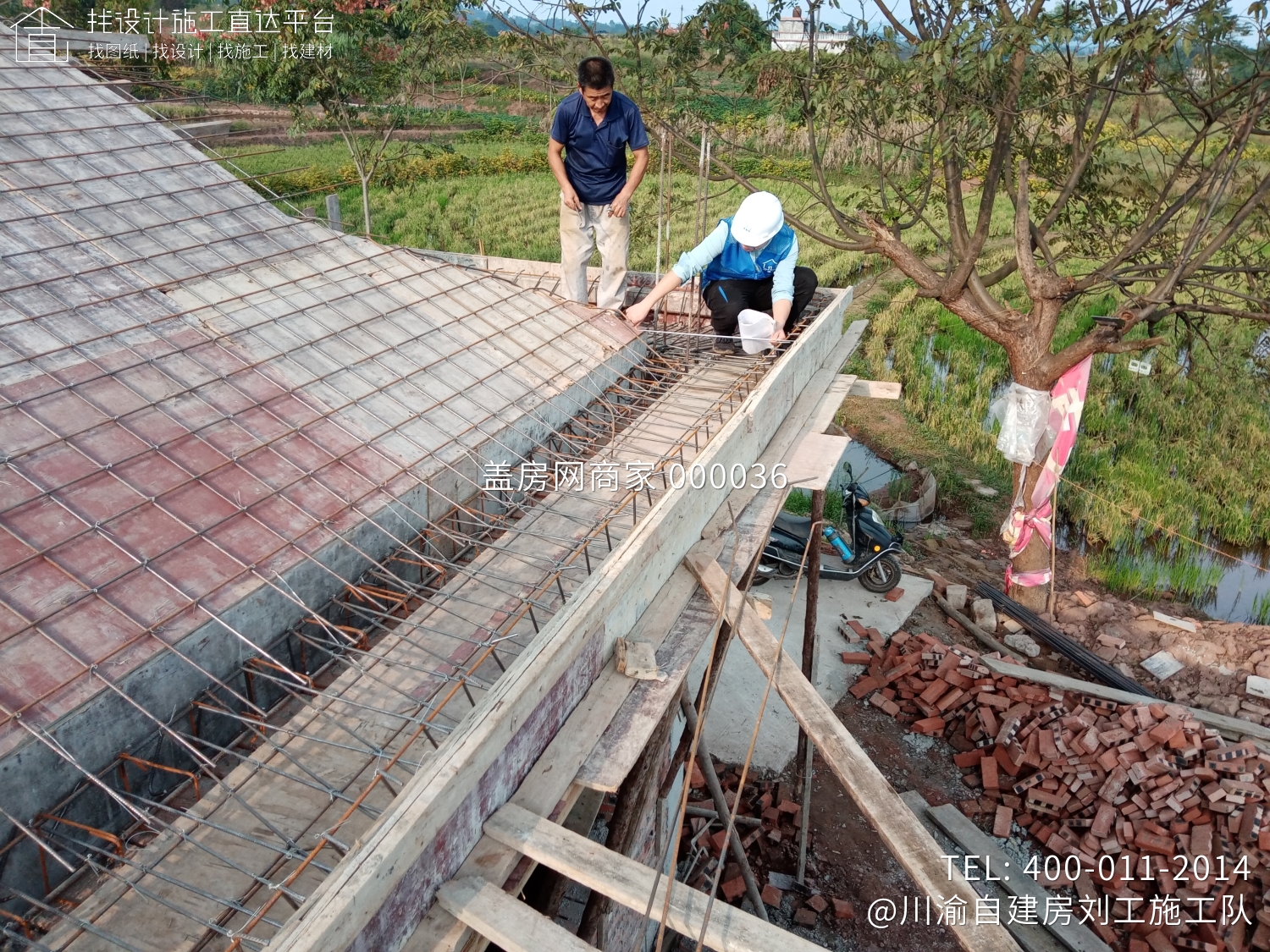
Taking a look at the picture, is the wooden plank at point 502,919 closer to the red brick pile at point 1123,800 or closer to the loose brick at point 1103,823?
the red brick pile at point 1123,800

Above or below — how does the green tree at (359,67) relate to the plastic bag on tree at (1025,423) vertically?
above

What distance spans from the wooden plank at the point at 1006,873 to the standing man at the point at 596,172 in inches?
148

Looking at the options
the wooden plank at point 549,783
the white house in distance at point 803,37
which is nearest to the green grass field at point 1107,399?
the white house in distance at point 803,37

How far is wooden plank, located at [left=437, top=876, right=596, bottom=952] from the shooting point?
1.99 metres

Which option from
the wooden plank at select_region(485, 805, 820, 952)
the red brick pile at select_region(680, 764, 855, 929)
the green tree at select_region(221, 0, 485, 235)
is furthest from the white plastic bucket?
the green tree at select_region(221, 0, 485, 235)

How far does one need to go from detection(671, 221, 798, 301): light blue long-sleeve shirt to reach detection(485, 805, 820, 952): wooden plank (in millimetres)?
3291

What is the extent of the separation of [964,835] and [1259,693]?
251 centimetres

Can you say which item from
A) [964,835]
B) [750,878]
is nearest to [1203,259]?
[964,835]

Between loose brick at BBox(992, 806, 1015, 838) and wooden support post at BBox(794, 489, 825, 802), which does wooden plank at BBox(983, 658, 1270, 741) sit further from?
wooden support post at BBox(794, 489, 825, 802)

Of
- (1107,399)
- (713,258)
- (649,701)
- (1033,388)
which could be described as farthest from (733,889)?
(1107,399)

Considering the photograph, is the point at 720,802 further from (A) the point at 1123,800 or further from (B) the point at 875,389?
(B) the point at 875,389

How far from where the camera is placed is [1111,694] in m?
5.86

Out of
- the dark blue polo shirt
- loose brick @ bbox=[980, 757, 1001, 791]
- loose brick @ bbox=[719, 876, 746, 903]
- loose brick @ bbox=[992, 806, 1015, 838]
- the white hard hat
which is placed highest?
the dark blue polo shirt

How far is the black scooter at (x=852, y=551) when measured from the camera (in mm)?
7246
